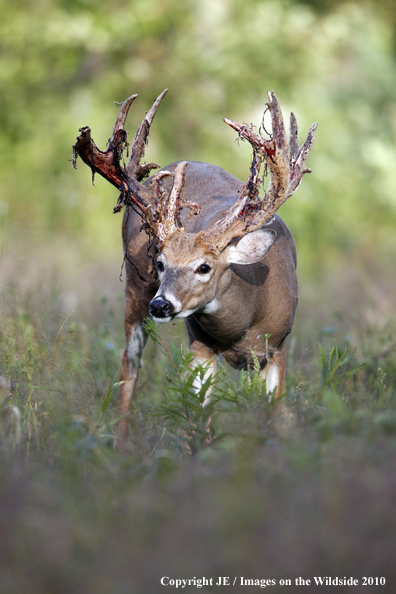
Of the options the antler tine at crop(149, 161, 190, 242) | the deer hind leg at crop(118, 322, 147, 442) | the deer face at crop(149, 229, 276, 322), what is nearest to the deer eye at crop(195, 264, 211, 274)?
the deer face at crop(149, 229, 276, 322)

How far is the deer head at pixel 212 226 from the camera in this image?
173 inches

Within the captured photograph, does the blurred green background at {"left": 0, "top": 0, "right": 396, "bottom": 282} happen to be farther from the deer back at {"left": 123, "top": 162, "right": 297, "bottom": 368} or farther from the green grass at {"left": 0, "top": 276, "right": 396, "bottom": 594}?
the green grass at {"left": 0, "top": 276, "right": 396, "bottom": 594}

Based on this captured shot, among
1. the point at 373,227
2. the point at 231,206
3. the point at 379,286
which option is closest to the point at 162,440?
the point at 231,206

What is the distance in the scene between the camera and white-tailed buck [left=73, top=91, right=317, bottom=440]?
446 cm

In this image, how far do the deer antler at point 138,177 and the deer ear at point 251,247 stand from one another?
0.37 meters

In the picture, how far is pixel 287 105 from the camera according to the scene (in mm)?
13820

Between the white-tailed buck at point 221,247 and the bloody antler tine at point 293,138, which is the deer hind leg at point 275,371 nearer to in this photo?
the white-tailed buck at point 221,247

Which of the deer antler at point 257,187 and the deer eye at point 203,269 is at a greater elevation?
the deer antler at point 257,187

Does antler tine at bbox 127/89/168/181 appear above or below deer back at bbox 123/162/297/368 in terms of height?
above

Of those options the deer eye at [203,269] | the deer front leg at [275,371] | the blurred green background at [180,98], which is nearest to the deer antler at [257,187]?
the deer eye at [203,269]

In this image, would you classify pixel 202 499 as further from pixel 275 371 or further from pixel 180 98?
pixel 180 98

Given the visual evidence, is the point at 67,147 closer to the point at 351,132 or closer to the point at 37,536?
the point at 351,132

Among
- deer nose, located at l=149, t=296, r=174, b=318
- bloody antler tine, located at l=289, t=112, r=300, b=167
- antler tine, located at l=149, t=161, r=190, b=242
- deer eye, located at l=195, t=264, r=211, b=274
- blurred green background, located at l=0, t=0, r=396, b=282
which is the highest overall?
blurred green background, located at l=0, t=0, r=396, b=282

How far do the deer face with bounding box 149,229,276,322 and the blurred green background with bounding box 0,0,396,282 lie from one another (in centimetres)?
822
